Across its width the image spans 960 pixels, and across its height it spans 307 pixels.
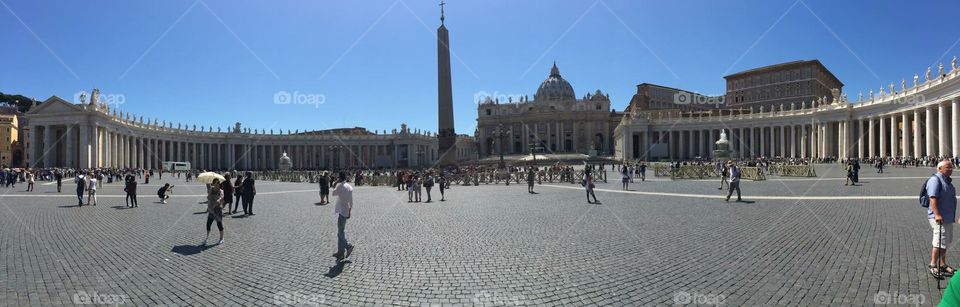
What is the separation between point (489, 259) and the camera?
724cm

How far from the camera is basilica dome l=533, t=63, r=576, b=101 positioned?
376ft

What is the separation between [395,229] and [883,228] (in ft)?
30.8

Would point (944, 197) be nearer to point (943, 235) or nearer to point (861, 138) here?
point (943, 235)

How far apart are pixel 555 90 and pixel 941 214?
111 m

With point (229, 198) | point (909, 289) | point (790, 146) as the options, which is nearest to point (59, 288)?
point (229, 198)

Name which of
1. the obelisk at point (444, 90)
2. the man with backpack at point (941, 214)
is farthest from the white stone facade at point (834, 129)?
the man with backpack at point (941, 214)

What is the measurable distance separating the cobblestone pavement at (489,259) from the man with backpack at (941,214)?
9.2 inches

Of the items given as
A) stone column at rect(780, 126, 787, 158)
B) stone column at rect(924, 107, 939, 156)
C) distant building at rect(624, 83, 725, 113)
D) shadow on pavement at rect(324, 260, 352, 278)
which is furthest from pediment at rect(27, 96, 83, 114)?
distant building at rect(624, 83, 725, 113)

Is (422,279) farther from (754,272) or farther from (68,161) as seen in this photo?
(68,161)

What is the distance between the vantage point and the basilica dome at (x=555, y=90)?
4508 inches

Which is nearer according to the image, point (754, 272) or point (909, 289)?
point (909, 289)

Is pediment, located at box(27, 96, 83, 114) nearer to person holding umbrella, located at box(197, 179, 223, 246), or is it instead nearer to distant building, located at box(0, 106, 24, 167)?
distant building, located at box(0, 106, 24, 167)

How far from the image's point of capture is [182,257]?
7660mm

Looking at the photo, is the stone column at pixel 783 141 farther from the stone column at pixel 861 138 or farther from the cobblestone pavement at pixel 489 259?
the cobblestone pavement at pixel 489 259
